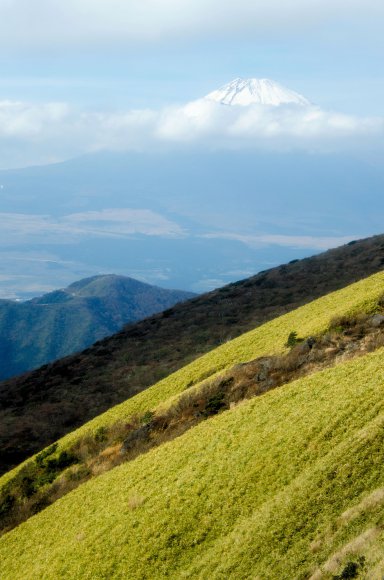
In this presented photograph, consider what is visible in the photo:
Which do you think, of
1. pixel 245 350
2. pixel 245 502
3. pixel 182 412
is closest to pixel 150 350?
pixel 245 350

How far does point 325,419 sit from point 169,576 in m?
6.97

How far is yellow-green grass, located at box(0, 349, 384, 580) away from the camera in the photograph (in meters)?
16.1

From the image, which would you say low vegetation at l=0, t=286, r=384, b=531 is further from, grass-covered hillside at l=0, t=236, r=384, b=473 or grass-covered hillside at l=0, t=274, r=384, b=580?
grass-covered hillside at l=0, t=236, r=384, b=473

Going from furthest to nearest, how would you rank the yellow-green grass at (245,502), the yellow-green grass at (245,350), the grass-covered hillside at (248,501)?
the yellow-green grass at (245,350), the yellow-green grass at (245,502), the grass-covered hillside at (248,501)

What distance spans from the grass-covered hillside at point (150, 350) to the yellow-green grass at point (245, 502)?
17186 mm

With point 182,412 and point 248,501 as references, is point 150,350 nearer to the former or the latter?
point 182,412

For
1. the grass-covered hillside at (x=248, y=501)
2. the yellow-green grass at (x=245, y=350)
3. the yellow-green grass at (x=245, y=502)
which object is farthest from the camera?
the yellow-green grass at (x=245, y=350)

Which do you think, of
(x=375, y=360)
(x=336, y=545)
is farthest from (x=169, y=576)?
(x=375, y=360)

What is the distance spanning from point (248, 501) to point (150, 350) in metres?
39.2

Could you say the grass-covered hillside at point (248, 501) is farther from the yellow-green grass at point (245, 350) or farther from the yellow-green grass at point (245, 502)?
the yellow-green grass at point (245, 350)

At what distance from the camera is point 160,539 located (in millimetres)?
19125

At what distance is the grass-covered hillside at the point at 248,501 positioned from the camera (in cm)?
1591

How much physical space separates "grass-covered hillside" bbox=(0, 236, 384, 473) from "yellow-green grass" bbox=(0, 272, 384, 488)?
351 inches

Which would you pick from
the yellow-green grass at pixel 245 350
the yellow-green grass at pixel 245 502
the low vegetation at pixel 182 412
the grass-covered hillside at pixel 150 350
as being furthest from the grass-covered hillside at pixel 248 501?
the grass-covered hillside at pixel 150 350
